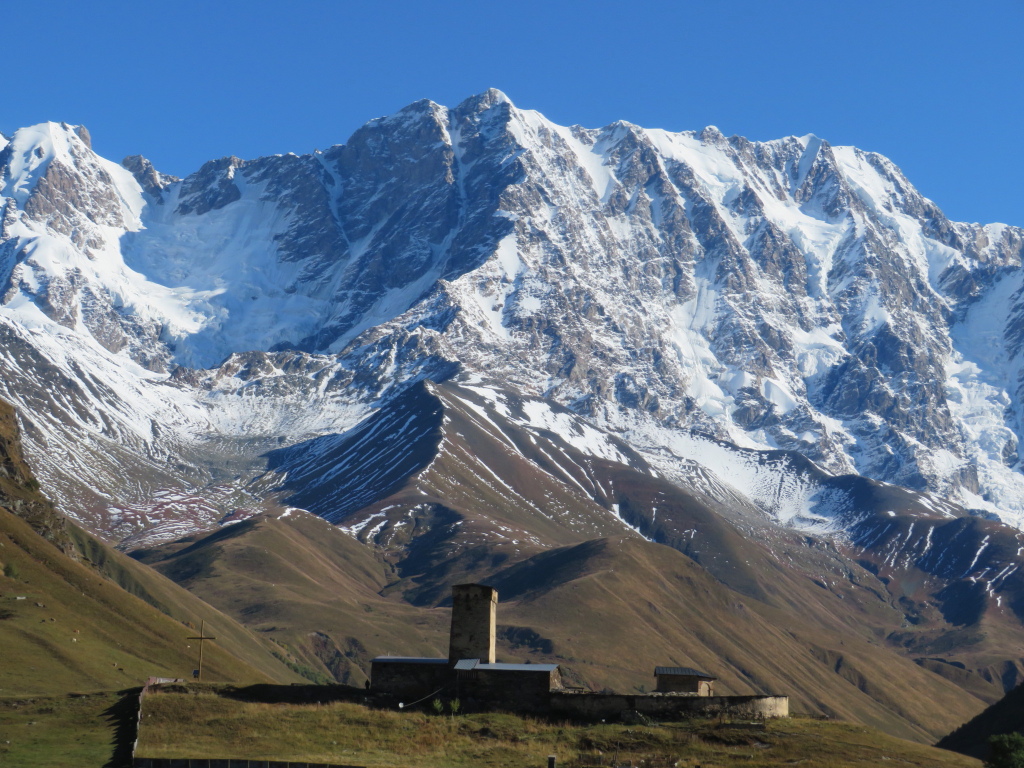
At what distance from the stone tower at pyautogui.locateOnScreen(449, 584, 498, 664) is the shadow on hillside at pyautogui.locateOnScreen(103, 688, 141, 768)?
59.6 feet

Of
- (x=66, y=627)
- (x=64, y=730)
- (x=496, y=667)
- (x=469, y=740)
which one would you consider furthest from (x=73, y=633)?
(x=469, y=740)

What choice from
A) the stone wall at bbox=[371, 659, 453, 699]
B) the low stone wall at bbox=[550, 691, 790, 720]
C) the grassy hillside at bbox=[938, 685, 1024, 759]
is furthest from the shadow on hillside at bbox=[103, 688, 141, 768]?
the grassy hillside at bbox=[938, 685, 1024, 759]

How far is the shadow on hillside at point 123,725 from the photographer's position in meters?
64.6

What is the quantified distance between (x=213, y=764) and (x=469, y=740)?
46.5 feet

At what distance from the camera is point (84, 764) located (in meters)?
63.7

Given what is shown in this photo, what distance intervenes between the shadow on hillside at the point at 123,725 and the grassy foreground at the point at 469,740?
Result: 689 mm

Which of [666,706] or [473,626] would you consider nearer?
[666,706]

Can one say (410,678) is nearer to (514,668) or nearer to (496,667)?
(496,667)

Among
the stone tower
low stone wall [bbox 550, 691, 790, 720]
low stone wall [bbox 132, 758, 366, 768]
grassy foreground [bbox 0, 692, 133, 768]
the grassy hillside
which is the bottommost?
low stone wall [bbox 132, 758, 366, 768]

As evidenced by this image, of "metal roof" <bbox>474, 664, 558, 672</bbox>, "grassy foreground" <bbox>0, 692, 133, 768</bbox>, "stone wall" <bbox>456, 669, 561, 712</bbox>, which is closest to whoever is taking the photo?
"grassy foreground" <bbox>0, 692, 133, 768</bbox>

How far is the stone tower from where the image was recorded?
8044 centimetres

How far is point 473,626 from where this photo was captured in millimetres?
80750

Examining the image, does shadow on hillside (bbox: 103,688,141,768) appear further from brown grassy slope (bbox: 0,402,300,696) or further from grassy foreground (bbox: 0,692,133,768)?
brown grassy slope (bbox: 0,402,300,696)

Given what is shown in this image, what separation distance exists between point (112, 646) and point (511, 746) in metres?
89.0
